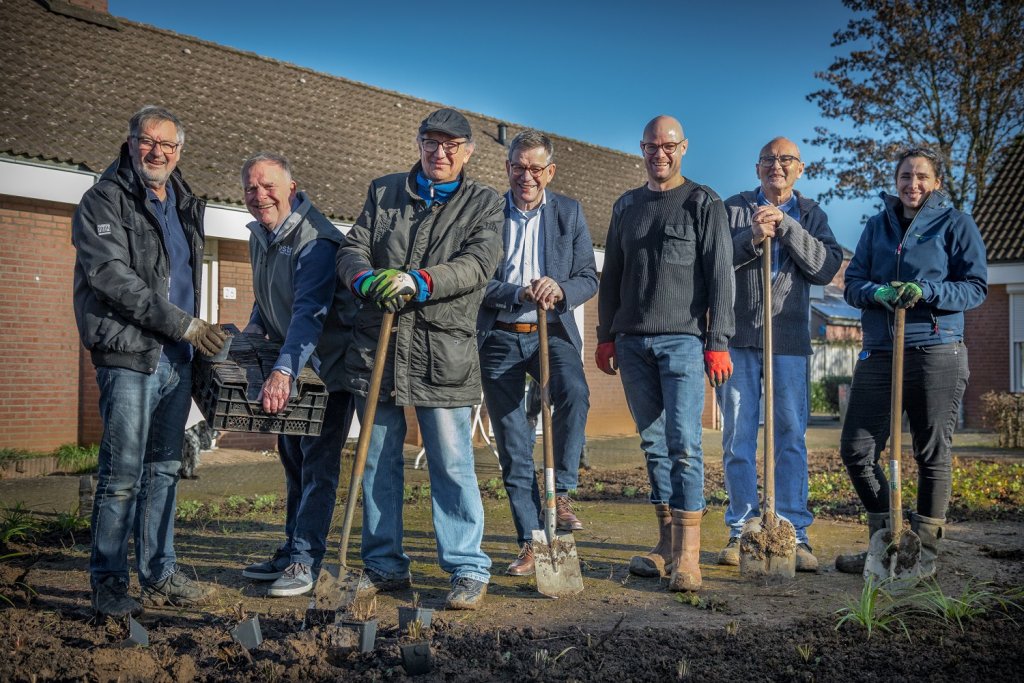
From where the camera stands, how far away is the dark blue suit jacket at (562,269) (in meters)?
5.03

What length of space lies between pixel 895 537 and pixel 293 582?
2952 millimetres

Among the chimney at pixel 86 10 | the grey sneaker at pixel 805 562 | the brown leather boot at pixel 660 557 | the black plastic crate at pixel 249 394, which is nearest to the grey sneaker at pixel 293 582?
the black plastic crate at pixel 249 394

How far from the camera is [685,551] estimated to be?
15.2 ft

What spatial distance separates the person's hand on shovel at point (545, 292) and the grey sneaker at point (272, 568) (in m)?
1.85

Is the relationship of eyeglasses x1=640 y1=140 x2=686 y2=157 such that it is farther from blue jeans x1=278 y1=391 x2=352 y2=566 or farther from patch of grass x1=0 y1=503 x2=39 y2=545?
patch of grass x1=0 y1=503 x2=39 y2=545

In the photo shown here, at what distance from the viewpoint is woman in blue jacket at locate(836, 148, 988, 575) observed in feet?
16.0

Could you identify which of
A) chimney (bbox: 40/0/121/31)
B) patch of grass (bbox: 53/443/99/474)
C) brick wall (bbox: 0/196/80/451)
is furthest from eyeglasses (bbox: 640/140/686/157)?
chimney (bbox: 40/0/121/31)

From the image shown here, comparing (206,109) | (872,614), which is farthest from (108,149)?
(872,614)

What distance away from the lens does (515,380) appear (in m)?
5.09

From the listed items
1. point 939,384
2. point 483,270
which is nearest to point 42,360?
point 483,270

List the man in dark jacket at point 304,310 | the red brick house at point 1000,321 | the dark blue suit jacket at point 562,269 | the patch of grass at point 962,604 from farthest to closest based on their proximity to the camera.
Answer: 1. the red brick house at point 1000,321
2. the dark blue suit jacket at point 562,269
3. the man in dark jacket at point 304,310
4. the patch of grass at point 962,604

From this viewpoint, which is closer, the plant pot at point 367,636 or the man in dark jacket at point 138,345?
the plant pot at point 367,636

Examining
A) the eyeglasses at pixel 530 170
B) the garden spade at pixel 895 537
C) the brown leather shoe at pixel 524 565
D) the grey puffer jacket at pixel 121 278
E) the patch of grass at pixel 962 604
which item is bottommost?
the brown leather shoe at pixel 524 565

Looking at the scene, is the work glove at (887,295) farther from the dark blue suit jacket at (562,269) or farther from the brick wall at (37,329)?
the brick wall at (37,329)
